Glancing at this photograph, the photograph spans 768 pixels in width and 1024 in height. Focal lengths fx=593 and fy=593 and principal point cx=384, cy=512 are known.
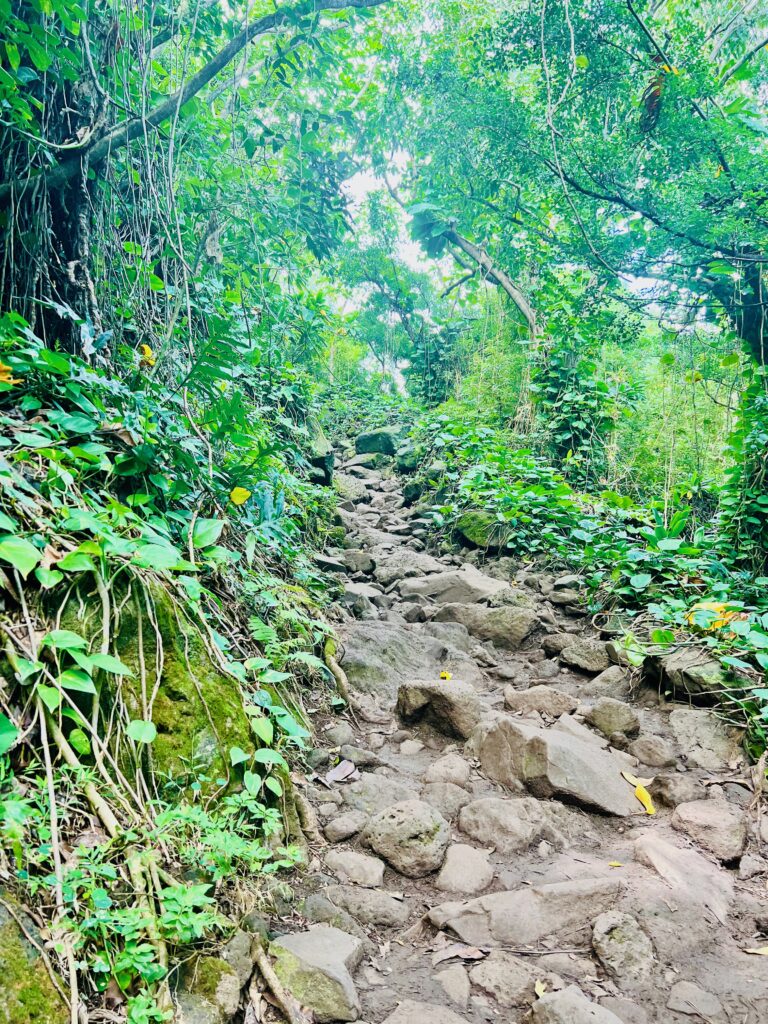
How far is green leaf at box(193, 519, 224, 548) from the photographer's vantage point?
231cm

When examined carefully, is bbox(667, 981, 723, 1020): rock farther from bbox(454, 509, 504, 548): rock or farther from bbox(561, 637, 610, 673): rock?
bbox(454, 509, 504, 548): rock

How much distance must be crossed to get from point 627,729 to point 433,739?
38.0 inches

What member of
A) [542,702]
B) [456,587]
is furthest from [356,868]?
[456,587]

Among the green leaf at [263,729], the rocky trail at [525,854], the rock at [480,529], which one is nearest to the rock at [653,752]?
the rocky trail at [525,854]

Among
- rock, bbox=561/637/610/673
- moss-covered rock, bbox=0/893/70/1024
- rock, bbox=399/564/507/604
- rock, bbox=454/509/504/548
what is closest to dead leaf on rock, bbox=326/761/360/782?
moss-covered rock, bbox=0/893/70/1024

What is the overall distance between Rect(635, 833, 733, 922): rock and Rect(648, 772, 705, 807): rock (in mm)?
318

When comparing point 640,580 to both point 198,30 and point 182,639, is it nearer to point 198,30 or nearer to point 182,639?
point 182,639

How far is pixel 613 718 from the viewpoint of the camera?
2.97 metres

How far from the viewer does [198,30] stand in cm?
364

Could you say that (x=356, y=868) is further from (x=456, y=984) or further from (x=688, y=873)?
(x=688, y=873)

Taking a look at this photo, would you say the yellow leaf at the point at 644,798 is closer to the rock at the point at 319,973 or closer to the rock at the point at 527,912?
the rock at the point at 527,912

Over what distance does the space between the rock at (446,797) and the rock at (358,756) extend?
265 mm

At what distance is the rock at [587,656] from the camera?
368cm

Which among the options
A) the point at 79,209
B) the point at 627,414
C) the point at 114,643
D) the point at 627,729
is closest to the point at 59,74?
the point at 79,209
